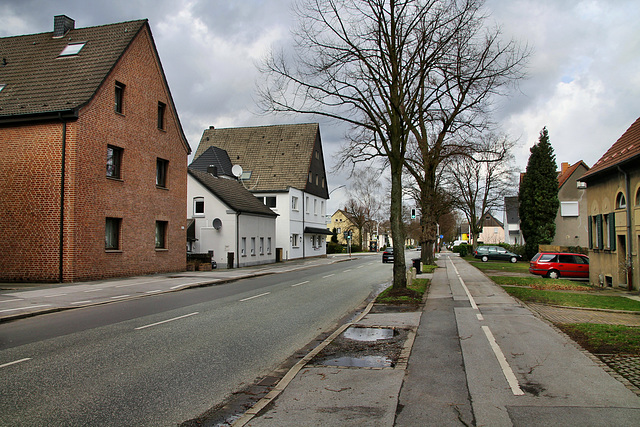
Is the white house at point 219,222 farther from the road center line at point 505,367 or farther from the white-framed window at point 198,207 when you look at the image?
the road center line at point 505,367

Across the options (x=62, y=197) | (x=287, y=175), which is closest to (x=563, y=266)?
(x=62, y=197)

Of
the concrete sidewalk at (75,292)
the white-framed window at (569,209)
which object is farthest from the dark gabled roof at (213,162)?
the white-framed window at (569,209)

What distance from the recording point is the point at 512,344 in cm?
831

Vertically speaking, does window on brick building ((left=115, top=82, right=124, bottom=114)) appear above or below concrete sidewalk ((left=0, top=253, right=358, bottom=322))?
above

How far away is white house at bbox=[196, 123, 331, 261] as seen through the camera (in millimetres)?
45812

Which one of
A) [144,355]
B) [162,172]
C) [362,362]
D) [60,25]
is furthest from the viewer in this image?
[162,172]

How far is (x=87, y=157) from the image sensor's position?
66.8 ft

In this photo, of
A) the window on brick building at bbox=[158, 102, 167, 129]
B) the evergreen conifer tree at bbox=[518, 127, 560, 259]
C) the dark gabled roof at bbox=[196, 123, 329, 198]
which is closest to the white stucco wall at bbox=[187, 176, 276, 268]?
the window on brick building at bbox=[158, 102, 167, 129]

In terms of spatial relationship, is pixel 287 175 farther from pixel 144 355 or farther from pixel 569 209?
pixel 144 355

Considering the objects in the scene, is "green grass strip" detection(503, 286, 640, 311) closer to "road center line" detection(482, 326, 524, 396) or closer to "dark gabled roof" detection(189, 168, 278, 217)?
"road center line" detection(482, 326, 524, 396)

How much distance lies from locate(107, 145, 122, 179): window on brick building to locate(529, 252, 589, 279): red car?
22.6 metres

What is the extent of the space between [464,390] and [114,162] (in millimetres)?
20626

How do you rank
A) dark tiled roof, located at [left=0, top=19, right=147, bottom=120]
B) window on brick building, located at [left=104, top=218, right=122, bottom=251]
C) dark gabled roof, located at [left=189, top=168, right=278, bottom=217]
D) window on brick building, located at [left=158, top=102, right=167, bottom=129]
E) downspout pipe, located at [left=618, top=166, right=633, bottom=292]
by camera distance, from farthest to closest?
dark gabled roof, located at [left=189, top=168, right=278, bottom=217] < window on brick building, located at [left=158, top=102, right=167, bottom=129] < window on brick building, located at [left=104, top=218, right=122, bottom=251] < dark tiled roof, located at [left=0, top=19, right=147, bottom=120] < downspout pipe, located at [left=618, top=166, right=633, bottom=292]

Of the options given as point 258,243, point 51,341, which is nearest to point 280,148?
point 258,243
